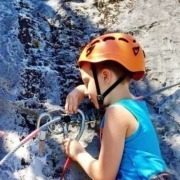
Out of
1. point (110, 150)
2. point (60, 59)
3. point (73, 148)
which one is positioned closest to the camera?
point (110, 150)

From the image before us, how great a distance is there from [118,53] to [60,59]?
78cm

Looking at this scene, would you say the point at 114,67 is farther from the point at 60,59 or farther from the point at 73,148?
the point at 60,59

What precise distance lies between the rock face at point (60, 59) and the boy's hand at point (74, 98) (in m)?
0.11

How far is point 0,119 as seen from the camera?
366 cm

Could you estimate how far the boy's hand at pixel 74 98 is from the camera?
371 centimetres

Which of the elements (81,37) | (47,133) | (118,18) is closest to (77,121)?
(47,133)

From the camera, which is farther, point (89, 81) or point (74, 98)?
point (74, 98)

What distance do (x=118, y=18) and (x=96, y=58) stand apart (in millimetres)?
1141

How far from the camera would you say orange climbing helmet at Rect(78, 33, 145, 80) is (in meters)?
3.48

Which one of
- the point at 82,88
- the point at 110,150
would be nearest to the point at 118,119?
the point at 110,150

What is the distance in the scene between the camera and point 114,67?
3.53 m

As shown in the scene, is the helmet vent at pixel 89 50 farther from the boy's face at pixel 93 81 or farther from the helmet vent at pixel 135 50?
the helmet vent at pixel 135 50

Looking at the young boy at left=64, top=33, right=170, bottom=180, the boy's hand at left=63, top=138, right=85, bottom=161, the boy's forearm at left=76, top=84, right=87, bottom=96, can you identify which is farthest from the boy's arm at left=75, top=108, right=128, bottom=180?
the boy's forearm at left=76, top=84, right=87, bottom=96

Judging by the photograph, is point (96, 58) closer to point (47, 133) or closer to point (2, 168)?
point (47, 133)
